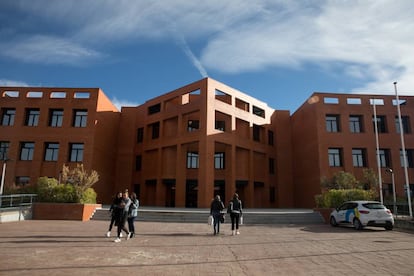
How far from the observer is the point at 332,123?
31.8 meters

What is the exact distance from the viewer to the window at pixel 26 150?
30.7 m

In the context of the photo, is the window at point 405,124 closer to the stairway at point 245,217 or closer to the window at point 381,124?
the window at point 381,124

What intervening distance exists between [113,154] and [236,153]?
14.5 meters

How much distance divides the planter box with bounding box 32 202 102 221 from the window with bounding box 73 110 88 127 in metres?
15.3

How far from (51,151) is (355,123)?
1261 inches

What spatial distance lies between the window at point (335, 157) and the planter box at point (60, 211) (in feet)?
78.4

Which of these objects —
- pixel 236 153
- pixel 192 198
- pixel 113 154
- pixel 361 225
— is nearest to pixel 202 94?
pixel 236 153

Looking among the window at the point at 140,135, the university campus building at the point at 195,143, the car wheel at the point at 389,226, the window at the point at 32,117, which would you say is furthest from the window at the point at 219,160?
the window at the point at 32,117

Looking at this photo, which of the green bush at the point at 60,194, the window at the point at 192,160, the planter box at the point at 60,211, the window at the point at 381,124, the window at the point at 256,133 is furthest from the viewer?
the window at the point at 256,133

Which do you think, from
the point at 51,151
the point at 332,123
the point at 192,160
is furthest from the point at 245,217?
the point at 51,151

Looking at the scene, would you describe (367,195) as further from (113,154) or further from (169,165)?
(113,154)

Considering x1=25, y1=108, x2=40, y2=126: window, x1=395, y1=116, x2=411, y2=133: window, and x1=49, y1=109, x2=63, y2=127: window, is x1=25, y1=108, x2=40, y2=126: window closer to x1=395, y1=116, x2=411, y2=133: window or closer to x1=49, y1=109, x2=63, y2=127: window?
x1=49, y1=109, x2=63, y2=127: window

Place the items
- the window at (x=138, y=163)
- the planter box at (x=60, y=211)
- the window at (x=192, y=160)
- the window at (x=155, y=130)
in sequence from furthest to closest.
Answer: the window at (x=138, y=163) < the window at (x=155, y=130) < the window at (x=192, y=160) < the planter box at (x=60, y=211)

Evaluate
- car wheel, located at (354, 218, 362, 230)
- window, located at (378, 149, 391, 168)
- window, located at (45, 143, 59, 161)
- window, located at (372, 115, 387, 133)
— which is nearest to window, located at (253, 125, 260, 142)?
window, located at (372, 115, 387, 133)
